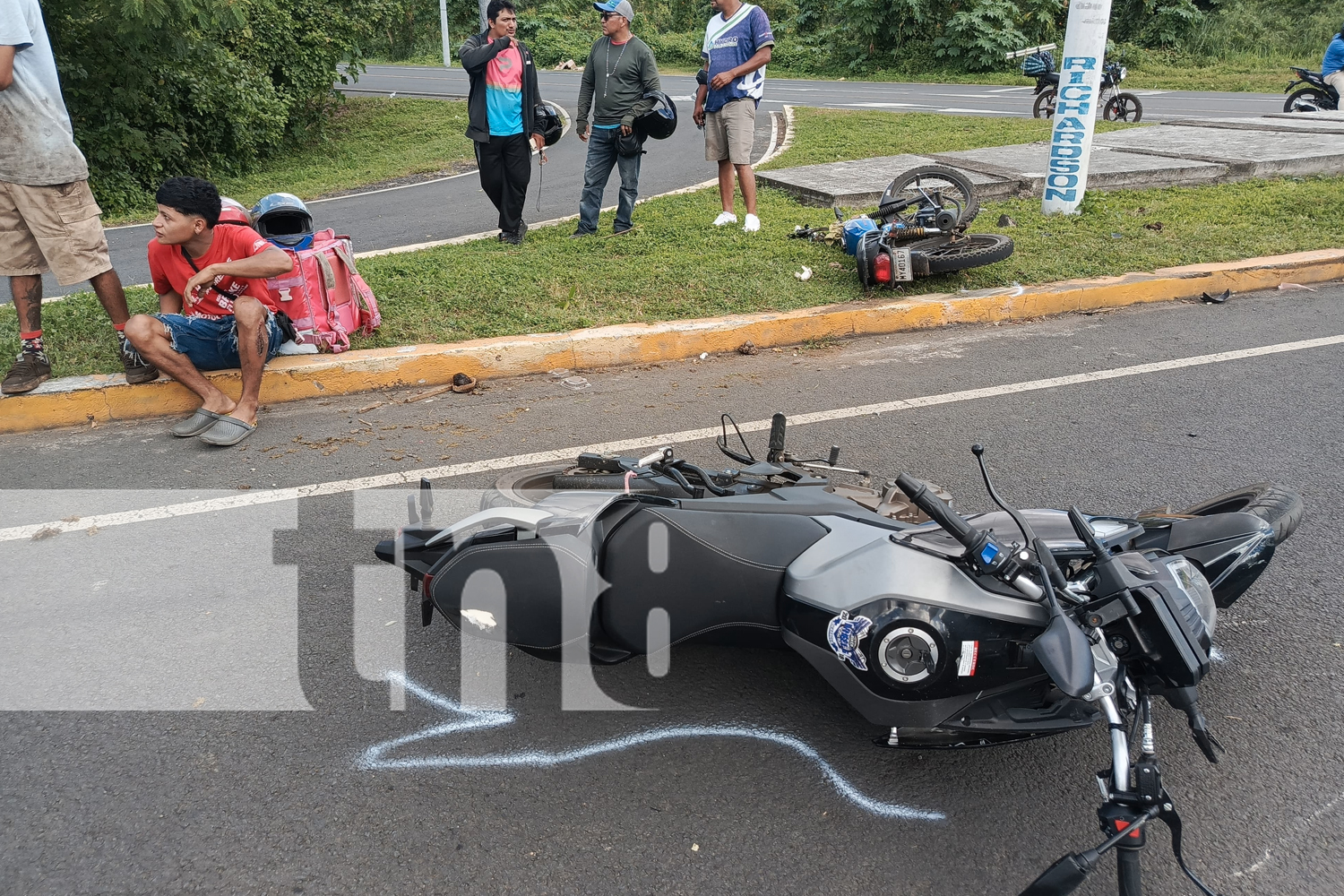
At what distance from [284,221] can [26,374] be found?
1.52 metres

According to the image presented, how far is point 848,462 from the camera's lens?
421 cm

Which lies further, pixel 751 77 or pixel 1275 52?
pixel 1275 52

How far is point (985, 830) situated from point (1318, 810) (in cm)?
80

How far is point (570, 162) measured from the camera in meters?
13.1

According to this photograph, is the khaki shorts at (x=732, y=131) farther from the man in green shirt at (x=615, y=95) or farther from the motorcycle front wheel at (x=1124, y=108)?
the motorcycle front wheel at (x=1124, y=108)

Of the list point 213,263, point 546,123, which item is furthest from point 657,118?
point 213,263

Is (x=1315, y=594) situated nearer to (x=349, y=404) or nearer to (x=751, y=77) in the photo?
(x=349, y=404)

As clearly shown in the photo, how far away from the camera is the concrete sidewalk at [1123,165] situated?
350 inches

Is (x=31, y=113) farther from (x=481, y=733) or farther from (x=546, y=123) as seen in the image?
(x=481, y=733)

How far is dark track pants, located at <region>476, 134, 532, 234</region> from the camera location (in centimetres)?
729

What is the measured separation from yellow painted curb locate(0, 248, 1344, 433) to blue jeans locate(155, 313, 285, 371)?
0.26 feet

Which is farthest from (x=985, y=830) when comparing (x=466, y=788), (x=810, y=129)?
(x=810, y=129)

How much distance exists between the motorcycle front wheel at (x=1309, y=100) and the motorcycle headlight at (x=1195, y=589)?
1601 cm

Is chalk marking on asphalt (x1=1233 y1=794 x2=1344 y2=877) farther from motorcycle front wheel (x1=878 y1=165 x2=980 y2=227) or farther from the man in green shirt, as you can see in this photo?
the man in green shirt
